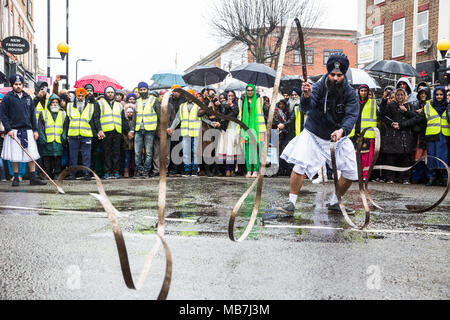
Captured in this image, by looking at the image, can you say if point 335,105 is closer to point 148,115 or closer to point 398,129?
point 398,129

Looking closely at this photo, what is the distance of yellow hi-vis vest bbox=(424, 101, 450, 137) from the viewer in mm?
10797

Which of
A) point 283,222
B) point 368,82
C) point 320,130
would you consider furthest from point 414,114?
point 283,222

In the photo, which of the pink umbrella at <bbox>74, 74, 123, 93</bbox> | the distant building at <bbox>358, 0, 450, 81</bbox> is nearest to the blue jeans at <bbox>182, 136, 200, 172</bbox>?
the pink umbrella at <bbox>74, 74, 123, 93</bbox>

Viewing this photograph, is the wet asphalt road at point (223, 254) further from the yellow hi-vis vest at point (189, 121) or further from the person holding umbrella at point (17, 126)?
the yellow hi-vis vest at point (189, 121)

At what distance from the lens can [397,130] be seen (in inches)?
462

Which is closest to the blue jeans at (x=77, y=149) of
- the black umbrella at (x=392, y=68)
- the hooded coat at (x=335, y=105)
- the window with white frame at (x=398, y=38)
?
the hooded coat at (x=335, y=105)

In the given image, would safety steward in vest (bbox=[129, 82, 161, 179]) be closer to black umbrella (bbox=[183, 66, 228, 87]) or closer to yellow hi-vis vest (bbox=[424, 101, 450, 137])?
black umbrella (bbox=[183, 66, 228, 87])

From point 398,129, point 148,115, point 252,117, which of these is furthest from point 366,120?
point 148,115

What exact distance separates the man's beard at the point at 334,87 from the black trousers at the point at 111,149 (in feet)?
24.3

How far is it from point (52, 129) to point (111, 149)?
1.42 m

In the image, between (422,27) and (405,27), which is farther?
(405,27)

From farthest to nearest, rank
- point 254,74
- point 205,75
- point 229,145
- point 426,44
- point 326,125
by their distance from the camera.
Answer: point 426,44
point 205,75
point 254,74
point 229,145
point 326,125

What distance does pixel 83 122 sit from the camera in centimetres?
1197
